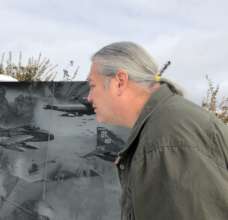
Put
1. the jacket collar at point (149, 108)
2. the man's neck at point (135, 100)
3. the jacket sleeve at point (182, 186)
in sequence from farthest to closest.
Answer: the man's neck at point (135, 100)
the jacket collar at point (149, 108)
the jacket sleeve at point (182, 186)

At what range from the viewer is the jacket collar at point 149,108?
1456 mm

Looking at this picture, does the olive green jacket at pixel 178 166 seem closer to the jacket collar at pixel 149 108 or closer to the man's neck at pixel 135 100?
the jacket collar at pixel 149 108

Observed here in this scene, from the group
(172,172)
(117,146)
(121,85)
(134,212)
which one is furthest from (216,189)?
(117,146)

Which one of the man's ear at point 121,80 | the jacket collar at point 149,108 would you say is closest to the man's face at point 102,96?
the man's ear at point 121,80

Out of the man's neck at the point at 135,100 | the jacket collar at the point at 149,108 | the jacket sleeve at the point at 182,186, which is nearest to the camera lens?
the jacket sleeve at the point at 182,186

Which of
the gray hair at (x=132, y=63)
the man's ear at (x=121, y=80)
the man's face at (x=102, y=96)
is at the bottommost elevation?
the man's face at (x=102, y=96)

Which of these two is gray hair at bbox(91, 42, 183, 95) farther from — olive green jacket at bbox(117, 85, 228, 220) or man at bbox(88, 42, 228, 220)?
olive green jacket at bbox(117, 85, 228, 220)

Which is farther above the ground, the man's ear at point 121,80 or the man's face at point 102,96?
the man's ear at point 121,80

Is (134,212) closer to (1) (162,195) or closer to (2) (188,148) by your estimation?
(1) (162,195)

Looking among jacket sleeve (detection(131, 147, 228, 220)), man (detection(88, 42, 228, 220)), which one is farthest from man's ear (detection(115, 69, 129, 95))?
jacket sleeve (detection(131, 147, 228, 220))

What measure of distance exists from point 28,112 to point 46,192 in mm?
776

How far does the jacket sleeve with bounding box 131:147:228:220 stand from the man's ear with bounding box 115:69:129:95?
1.07 ft

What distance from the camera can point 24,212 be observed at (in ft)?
15.1

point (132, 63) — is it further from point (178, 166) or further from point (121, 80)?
point (178, 166)
